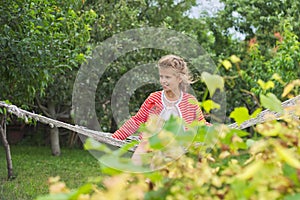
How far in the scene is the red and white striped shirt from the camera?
283 cm

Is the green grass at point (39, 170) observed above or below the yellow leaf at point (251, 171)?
below

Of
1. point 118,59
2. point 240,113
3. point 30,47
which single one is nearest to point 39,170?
point 118,59

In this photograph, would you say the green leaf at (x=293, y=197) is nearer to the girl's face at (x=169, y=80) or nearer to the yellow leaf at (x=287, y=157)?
the yellow leaf at (x=287, y=157)

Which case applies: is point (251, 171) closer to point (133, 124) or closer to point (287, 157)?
point (287, 157)

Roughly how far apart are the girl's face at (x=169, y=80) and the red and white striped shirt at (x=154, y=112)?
0.23 ft

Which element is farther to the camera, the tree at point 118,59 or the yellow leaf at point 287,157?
the tree at point 118,59

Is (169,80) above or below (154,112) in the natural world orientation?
above

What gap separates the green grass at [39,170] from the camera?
520cm

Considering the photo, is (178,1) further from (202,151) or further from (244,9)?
(202,151)

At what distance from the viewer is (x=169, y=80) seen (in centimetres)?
296

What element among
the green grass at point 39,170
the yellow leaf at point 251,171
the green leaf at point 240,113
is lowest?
the green grass at point 39,170

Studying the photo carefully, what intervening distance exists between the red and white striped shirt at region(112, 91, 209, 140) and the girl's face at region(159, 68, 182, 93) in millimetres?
69

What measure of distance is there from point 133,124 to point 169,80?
0.32 meters

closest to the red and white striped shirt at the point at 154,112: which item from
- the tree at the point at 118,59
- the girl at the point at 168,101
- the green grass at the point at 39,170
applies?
the girl at the point at 168,101
